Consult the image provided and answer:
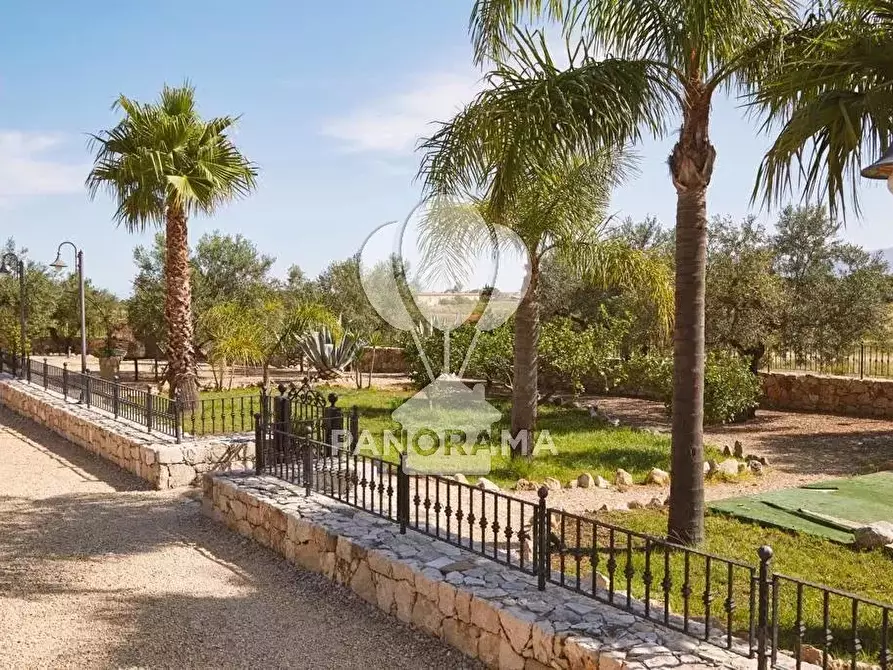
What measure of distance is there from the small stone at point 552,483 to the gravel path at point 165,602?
12.5ft

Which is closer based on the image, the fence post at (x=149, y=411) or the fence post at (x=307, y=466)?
the fence post at (x=307, y=466)

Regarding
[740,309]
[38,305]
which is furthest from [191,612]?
[38,305]

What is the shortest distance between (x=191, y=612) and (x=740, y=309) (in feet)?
44.5

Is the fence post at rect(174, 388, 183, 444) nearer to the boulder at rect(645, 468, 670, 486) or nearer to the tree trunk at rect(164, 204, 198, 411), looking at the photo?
the tree trunk at rect(164, 204, 198, 411)

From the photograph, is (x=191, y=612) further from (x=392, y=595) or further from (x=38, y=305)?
(x=38, y=305)

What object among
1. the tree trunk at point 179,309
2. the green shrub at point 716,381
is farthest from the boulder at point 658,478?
the tree trunk at point 179,309

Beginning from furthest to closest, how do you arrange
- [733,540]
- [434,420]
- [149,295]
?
[149,295] < [434,420] < [733,540]

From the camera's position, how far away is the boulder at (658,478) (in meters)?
9.71

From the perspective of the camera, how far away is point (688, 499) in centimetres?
669

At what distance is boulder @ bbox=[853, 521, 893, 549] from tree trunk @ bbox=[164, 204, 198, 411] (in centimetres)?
1183

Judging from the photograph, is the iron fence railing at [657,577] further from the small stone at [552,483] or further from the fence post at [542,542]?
the small stone at [552,483]

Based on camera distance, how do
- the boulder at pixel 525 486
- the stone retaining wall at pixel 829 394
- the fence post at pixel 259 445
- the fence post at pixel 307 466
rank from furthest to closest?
the stone retaining wall at pixel 829 394 → the boulder at pixel 525 486 → the fence post at pixel 259 445 → the fence post at pixel 307 466

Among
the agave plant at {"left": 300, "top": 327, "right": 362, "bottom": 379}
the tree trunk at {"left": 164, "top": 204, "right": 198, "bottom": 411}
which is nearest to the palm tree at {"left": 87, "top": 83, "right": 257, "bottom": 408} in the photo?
the tree trunk at {"left": 164, "top": 204, "right": 198, "bottom": 411}

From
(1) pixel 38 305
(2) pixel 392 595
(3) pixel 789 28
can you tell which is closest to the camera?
(2) pixel 392 595
